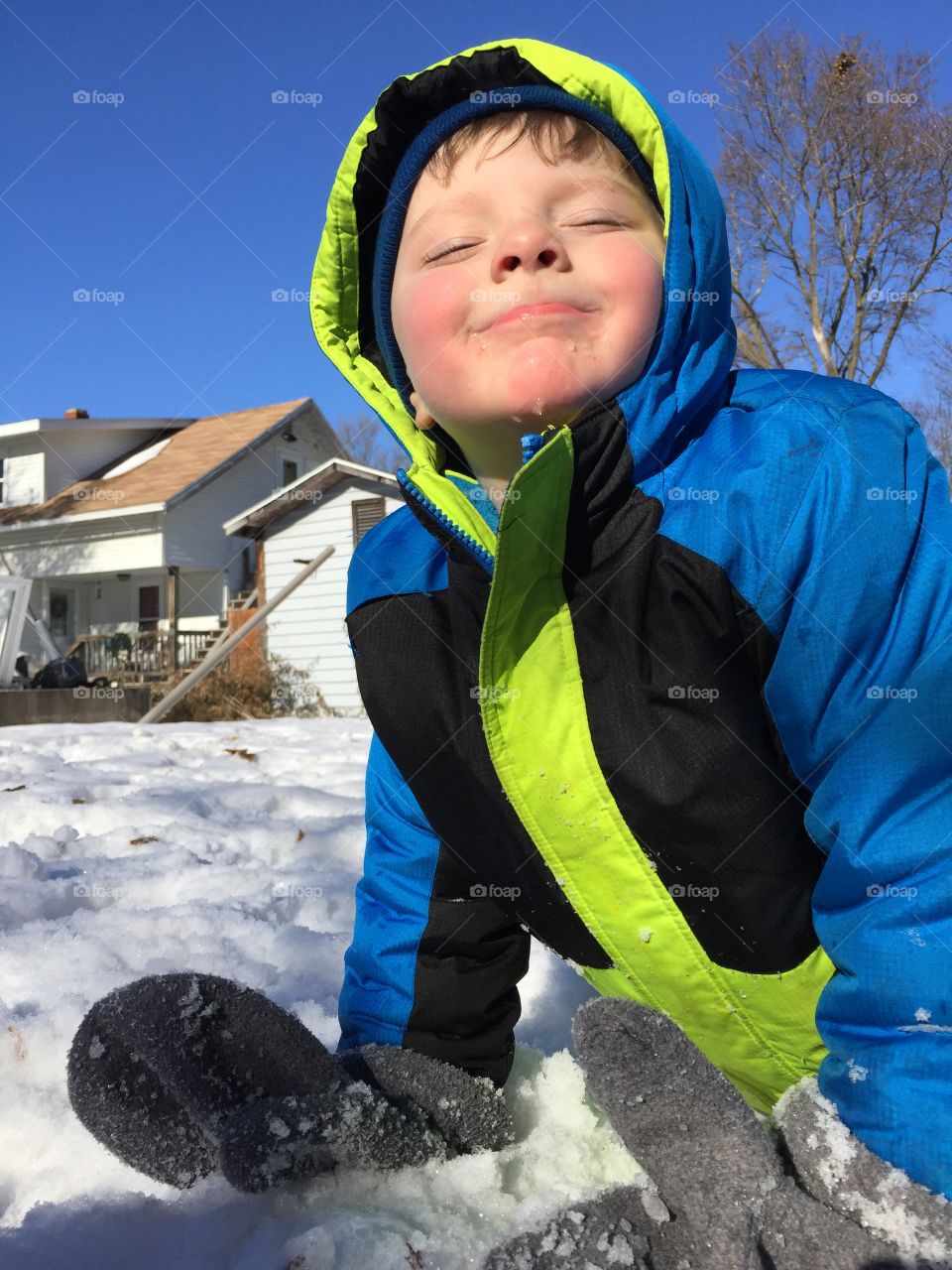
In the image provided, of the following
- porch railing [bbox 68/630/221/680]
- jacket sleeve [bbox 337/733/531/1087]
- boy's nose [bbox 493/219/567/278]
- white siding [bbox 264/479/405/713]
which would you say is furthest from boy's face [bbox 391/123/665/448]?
porch railing [bbox 68/630/221/680]

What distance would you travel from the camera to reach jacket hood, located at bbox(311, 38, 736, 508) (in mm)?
1409

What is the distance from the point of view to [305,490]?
16312 mm

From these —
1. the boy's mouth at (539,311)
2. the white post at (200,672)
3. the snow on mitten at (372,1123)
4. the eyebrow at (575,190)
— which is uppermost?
the eyebrow at (575,190)

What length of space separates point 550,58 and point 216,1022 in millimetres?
1545

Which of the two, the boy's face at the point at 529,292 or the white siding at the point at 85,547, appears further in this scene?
the white siding at the point at 85,547

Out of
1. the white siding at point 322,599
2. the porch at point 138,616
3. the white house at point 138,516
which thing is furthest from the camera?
the white house at point 138,516

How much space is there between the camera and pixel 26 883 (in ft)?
8.00

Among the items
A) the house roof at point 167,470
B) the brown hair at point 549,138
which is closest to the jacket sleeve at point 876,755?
the brown hair at point 549,138

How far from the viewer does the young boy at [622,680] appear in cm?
112

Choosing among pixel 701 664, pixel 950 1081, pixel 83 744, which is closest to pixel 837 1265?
pixel 950 1081

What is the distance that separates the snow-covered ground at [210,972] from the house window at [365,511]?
11914 millimetres

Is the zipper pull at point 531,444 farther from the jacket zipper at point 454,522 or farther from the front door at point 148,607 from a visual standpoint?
the front door at point 148,607

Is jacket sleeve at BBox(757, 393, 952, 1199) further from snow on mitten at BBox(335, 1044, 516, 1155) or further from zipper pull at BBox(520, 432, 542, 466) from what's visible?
snow on mitten at BBox(335, 1044, 516, 1155)

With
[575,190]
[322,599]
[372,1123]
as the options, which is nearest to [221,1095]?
[372,1123]
